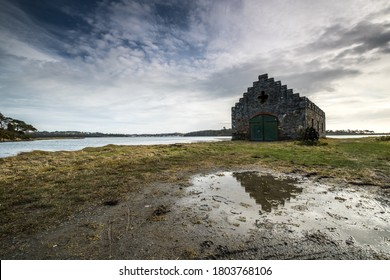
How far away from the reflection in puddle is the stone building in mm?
18700

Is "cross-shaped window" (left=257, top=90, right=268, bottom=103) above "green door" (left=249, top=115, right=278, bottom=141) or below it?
above

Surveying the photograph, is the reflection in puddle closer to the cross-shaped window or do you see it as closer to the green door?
the green door

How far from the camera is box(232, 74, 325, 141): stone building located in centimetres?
2319

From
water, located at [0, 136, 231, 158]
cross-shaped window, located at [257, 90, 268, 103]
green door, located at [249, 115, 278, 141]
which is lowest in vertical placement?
water, located at [0, 136, 231, 158]

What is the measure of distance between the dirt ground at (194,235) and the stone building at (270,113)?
20391 millimetres

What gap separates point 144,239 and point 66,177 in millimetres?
5621

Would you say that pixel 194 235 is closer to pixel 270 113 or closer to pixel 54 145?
pixel 270 113

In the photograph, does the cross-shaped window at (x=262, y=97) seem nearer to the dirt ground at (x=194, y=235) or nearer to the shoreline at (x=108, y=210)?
the shoreline at (x=108, y=210)

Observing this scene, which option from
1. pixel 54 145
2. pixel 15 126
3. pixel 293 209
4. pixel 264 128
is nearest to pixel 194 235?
pixel 293 209

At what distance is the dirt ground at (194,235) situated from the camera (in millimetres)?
2711

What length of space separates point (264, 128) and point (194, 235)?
947 inches

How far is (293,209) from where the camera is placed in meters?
4.18

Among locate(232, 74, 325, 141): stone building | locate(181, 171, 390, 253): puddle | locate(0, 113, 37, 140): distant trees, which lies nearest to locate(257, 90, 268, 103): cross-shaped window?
locate(232, 74, 325, 141): stone building

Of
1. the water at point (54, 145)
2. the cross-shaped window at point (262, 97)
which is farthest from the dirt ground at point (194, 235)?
the cross-shaped window at point (262, 97)
